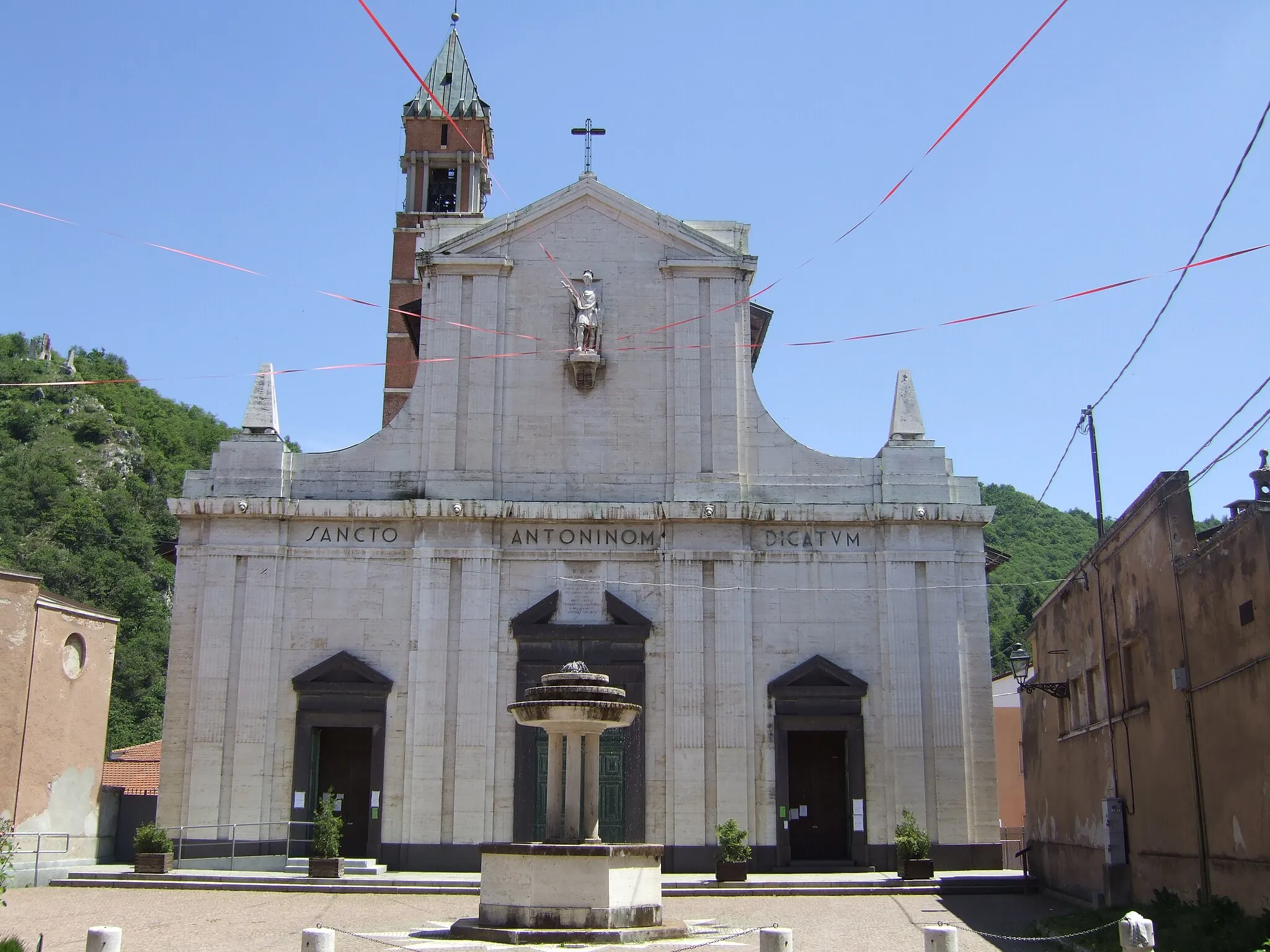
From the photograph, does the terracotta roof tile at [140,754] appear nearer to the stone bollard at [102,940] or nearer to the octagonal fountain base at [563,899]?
the octagonal fountain base at [563,899]

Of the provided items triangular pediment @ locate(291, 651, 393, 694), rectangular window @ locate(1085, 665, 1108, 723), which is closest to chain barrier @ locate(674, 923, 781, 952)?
rectangular window @ locate(1085, 665, 1108, 723)

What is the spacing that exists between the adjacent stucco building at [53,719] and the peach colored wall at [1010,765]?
31703 millimetres

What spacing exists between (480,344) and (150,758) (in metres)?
23.6

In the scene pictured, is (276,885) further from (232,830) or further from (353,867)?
(232,830)

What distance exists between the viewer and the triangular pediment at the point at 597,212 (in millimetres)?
31219

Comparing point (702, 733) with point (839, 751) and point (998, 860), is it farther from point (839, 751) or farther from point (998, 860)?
point (998, 860)

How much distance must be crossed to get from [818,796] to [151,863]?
14529 mm

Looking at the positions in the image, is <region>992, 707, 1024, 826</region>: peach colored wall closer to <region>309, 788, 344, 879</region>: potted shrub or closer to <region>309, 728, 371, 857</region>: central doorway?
<region>309, 728, 371, 857</region>: central doorway

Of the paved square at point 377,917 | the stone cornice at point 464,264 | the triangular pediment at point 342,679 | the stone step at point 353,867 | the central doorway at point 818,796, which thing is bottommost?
the paved square at point 377,917

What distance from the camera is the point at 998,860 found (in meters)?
28.0

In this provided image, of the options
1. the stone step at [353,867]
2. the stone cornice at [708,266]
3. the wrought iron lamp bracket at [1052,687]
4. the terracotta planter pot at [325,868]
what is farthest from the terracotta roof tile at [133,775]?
the wrought iron lamp bracket at [1052,687]

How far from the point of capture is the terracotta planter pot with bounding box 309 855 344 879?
24.8 meters

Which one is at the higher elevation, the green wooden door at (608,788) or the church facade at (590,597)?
the church facade at (590,597)

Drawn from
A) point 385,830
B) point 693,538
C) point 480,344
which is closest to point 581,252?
point 480,344
